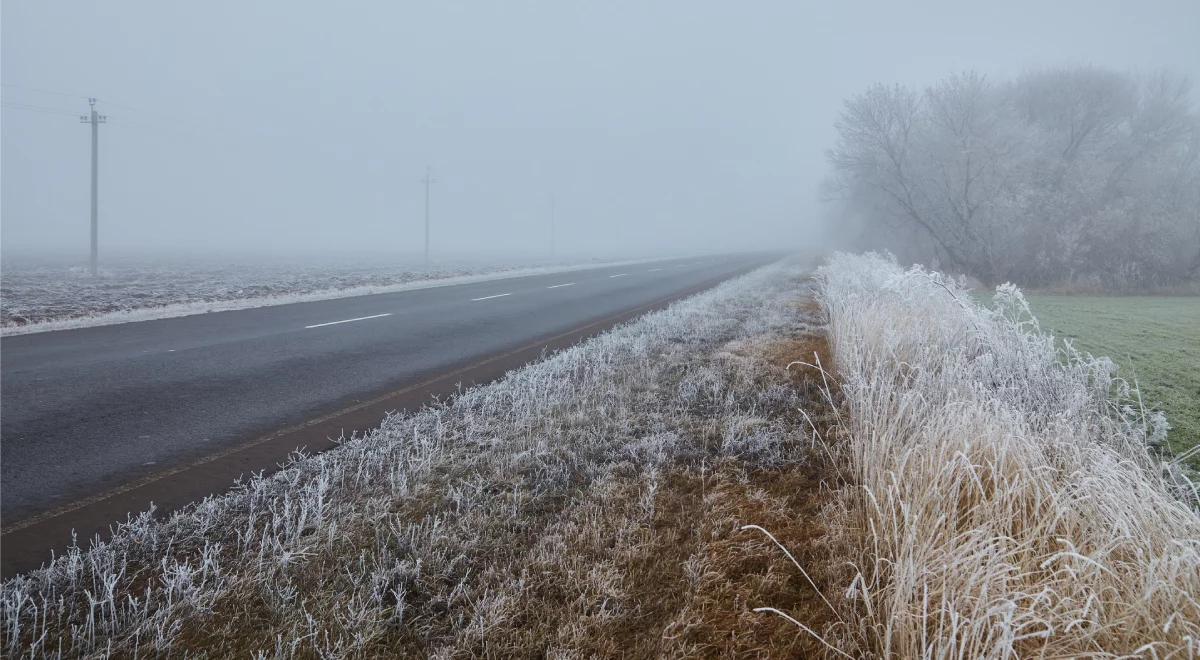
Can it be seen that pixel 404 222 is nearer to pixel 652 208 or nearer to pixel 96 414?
pixel 652 208

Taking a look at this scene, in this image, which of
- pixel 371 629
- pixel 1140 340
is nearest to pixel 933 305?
pixel 1140 340

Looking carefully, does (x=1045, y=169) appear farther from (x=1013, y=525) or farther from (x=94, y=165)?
(x=94, y=165)

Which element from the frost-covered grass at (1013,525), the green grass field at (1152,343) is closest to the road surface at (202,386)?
the frost-covered grass at (1013,525)

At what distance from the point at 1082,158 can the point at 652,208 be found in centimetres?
15889

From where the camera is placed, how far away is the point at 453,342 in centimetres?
966

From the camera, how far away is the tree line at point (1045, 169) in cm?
2055

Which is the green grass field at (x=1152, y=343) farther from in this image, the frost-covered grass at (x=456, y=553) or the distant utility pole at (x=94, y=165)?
the distant utility pole at (x=94, y=165)

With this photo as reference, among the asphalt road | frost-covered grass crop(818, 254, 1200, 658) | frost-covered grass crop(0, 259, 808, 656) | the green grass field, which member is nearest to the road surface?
the asphalt road

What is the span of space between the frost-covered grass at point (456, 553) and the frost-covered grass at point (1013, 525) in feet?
1.67

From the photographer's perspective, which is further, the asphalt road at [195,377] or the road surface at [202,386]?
the asphalt road at [195,377]

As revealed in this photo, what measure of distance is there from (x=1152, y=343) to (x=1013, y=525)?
26.0 feet

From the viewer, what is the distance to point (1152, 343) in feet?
27.2

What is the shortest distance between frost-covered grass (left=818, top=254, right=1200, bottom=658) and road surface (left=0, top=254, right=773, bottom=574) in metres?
4.07

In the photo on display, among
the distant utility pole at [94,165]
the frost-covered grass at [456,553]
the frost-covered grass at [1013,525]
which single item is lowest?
the frost-covered grass at [456,553]
